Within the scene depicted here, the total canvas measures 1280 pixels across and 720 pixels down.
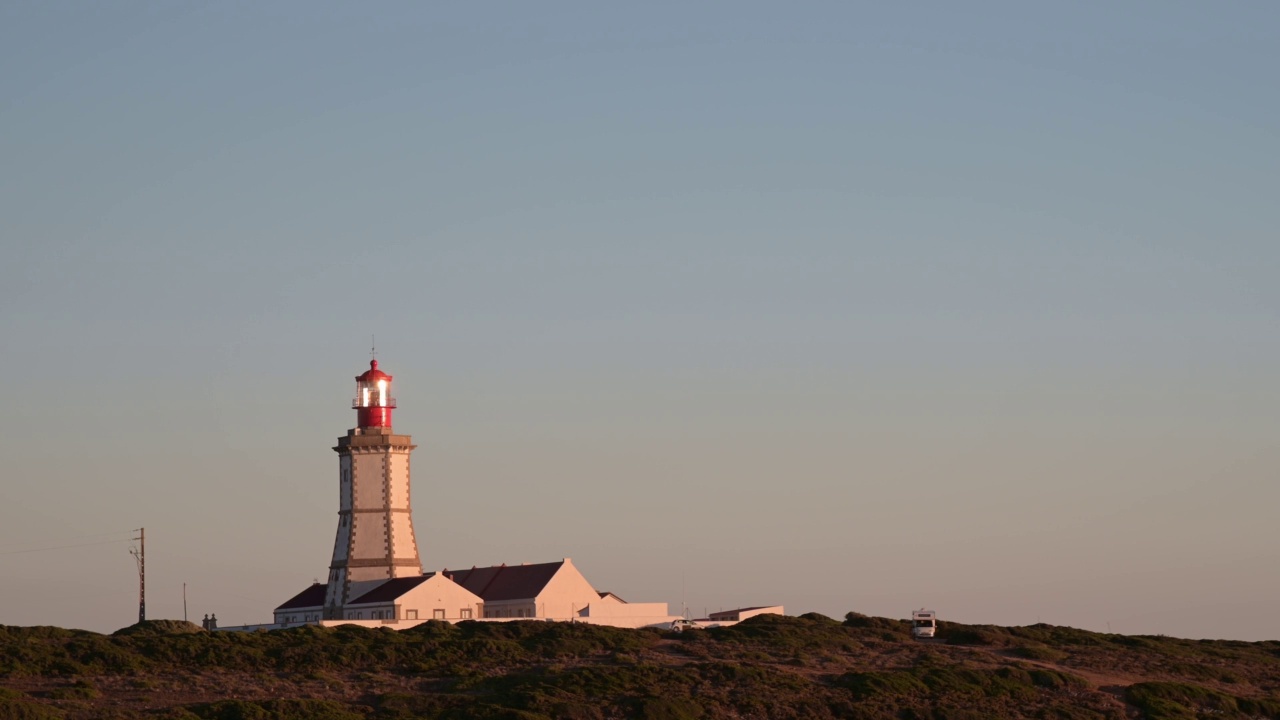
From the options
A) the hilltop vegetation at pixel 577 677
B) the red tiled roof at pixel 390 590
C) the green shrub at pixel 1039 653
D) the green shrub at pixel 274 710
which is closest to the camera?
the green shrub at pixel 274 710

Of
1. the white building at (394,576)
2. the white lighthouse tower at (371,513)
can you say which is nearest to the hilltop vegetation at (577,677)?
the white building at (394,576)

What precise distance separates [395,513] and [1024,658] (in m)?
28.4

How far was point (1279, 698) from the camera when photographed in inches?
2411

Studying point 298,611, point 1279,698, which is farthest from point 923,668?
point 298,611

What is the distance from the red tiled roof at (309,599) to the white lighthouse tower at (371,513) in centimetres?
227

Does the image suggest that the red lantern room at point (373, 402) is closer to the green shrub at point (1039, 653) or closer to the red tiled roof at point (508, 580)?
the red tiled roof at point (508, 580)

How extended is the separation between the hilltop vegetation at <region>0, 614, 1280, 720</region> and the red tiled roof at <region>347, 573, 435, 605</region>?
821 cm

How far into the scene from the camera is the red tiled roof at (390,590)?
7419 cm

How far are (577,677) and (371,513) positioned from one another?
87.7ft

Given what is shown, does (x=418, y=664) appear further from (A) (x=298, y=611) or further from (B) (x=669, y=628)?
(A) (x=298, y=611)

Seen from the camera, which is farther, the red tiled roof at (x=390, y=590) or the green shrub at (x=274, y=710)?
the red tiled roof at (x=390, y=590)

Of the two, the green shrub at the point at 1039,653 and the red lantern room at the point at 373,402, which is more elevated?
the red lantern room at the point at 373,402

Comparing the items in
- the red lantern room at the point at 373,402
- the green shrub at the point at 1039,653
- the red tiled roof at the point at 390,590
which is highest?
the red lantern room at the point at 373,402

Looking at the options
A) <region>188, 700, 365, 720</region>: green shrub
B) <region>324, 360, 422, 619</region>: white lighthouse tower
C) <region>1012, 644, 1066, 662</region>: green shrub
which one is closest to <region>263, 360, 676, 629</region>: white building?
<region>324, 360, 422, 619</region>: white lighthouse tower
